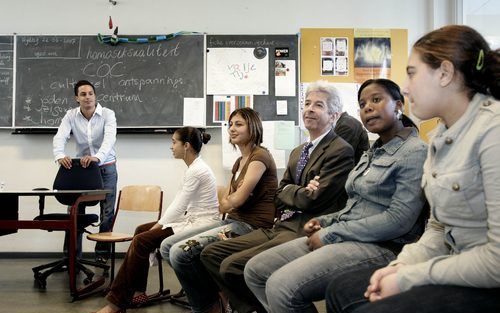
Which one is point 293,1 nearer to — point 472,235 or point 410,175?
point 410,175

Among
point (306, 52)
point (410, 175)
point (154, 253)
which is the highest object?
point (306, 52)

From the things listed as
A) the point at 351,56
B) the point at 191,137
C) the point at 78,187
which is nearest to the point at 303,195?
the point at 191,137

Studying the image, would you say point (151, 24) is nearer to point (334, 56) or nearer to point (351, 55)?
point (334, 56)

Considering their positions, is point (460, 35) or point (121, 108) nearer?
point (460, 35)

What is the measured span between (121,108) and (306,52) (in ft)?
6.26

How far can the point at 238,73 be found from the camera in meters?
4.59

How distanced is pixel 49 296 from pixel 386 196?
2.63m

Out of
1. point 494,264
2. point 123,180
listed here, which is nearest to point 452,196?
point 494,264

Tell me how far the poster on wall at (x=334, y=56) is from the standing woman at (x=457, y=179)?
3.46 meters

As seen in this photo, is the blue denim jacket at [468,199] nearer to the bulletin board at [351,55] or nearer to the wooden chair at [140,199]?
the wooden chair at [140,199]

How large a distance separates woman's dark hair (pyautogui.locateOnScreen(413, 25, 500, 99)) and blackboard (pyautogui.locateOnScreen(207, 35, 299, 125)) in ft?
11.1

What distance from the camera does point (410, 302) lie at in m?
1.00

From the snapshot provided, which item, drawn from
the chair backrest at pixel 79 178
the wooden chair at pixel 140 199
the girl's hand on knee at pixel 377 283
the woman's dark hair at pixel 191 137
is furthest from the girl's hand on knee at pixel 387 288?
the chair backrest at pixel 79 178

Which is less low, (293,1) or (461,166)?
(293,1)
